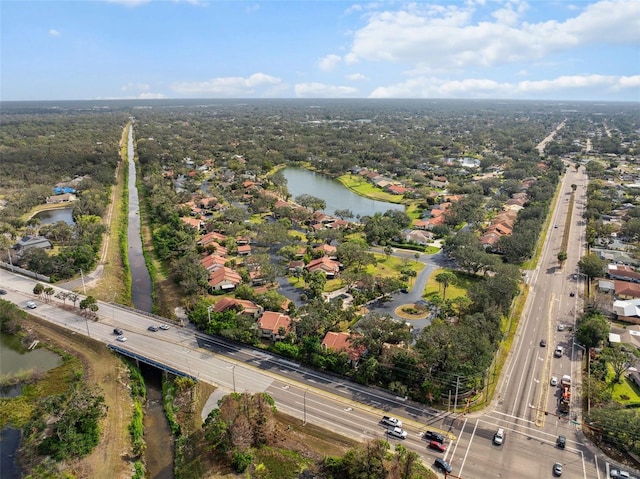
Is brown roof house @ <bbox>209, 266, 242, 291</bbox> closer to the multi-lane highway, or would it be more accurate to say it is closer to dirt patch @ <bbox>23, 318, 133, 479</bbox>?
the multi-lane highway

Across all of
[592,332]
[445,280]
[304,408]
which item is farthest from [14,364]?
[592,332]

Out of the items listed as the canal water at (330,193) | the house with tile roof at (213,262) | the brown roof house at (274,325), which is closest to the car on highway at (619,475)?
the brown roof house at (274,325)

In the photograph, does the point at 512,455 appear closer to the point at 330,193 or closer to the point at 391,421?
the point at 391,421

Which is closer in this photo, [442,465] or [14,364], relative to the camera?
[442,465]

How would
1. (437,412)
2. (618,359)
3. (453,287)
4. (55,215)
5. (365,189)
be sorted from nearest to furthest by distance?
(437,412)
(618,359)
(453,287)
(55,215)
(365,189)

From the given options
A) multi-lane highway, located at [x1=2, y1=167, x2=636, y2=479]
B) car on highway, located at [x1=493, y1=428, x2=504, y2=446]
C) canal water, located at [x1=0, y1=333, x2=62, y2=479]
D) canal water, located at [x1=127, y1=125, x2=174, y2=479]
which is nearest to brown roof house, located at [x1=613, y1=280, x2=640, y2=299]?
multi-lane highway, located at [x1=2, y1=167, x2=636, y2=479]

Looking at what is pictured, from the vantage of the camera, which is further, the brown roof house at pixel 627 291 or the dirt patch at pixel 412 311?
the brown roof house at pixel 627 291

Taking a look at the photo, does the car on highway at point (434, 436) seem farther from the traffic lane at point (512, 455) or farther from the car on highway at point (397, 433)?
the car on highway at point (397, 433)

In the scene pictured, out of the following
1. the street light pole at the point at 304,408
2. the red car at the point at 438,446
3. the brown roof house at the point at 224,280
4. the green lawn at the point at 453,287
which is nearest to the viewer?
the red car at the point at 438,446
